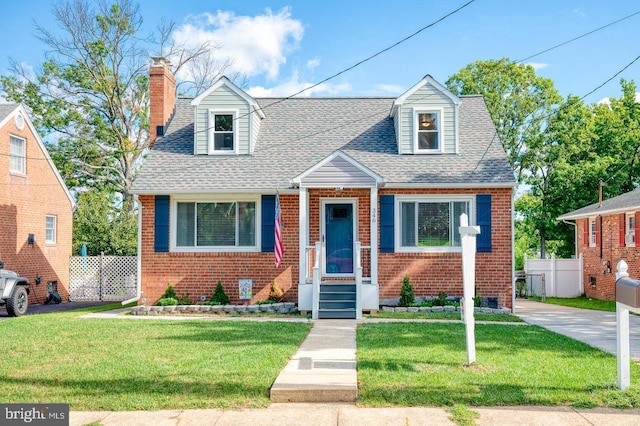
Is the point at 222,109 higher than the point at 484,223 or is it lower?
higher

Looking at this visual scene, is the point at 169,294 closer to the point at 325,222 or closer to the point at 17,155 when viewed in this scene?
the point at 325,222

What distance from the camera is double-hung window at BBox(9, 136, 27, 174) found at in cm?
1791

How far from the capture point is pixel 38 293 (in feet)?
61.5

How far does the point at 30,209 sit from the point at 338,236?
1091 cm

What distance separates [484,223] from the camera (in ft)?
46.9

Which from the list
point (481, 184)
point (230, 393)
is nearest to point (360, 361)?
point (230, 393)

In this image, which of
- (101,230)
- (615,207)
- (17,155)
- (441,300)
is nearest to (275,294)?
(441,300)

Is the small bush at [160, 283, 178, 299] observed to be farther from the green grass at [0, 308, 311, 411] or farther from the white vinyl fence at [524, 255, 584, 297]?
the white vinyl fence at [524, 255, 584, 297]

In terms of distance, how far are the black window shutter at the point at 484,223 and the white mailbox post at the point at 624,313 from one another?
25.8 ft

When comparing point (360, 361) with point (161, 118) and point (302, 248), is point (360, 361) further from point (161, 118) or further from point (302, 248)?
point (161, 118)

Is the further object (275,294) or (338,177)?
(275,294)

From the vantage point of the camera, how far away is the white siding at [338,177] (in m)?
13.6

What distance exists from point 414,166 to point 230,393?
33.1ft

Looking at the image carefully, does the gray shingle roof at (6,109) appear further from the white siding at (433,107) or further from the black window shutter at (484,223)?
the black window shutter at (484,223)
